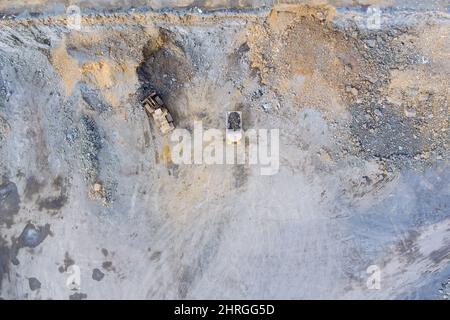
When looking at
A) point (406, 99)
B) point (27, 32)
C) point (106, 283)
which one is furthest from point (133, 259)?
point (406, 99)

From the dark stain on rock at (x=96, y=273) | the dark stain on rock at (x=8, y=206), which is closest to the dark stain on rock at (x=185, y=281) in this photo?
the dark stain on rock at (x=96, y=273)

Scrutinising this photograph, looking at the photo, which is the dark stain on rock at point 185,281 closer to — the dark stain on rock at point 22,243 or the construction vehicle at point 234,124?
the construction vehicle at point 234,124

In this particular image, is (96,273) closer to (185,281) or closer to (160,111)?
(185,281)

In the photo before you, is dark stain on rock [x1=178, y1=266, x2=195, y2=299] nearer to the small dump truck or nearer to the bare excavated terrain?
the bare excavated terrain

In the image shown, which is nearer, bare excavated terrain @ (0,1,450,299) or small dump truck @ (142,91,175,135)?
small dump truck @ (142,91,175,135)

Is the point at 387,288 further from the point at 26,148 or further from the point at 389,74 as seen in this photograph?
the point at 26,148

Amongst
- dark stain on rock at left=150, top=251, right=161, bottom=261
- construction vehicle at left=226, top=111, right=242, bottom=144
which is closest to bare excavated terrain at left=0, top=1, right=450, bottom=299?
dark stain on rock at left=150, top=251, right=161, bottom=261

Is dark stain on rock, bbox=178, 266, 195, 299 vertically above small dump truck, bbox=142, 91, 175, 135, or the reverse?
small dump truck, bbox=142, 91, 175, 135
